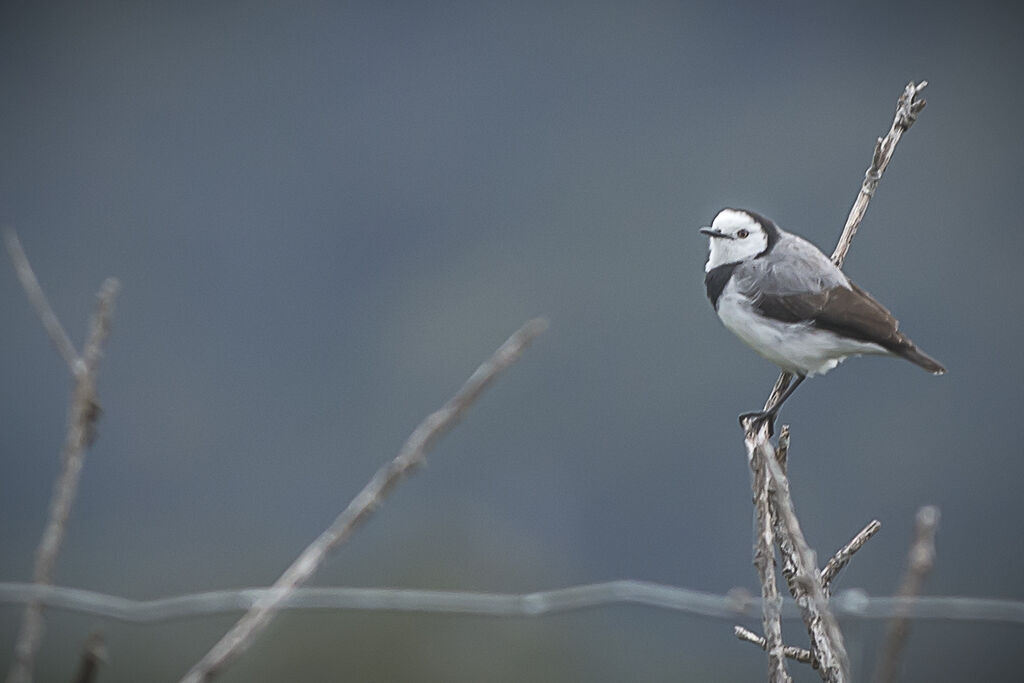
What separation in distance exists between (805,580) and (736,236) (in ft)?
5.52

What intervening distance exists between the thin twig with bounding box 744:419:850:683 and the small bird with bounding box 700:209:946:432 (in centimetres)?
49

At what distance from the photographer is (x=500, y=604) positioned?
3.17ft

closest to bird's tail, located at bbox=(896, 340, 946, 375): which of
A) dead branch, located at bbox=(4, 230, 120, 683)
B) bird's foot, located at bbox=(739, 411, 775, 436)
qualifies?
bird's foot, located at bbox=(739, 411, 775, 436)

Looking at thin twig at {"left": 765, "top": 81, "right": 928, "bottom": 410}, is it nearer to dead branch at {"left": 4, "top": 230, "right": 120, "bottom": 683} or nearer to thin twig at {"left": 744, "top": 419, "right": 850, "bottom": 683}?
thin twig at {"left": 744, "top": 419, "right": 850, "bottom": 683}

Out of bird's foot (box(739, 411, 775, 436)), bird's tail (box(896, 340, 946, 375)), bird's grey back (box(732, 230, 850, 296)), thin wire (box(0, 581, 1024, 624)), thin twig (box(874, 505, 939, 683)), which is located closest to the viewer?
thin twig (box(874, 505, 939, 683))

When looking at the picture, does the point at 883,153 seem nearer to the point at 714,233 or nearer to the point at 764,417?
the point at 764,417

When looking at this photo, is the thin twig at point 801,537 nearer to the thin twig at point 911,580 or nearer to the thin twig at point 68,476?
the thin twig at point 911,580

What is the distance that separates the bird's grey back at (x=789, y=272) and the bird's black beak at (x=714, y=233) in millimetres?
154

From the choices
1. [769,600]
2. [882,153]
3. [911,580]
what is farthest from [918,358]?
[911,580]

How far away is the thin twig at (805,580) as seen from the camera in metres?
0.93

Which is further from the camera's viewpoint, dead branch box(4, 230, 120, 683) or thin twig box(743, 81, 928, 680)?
thin twig box(743, 81, 928, 680)

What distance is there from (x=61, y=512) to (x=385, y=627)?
786 centimetres

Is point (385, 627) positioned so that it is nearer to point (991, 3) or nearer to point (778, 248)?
point (778, 248)

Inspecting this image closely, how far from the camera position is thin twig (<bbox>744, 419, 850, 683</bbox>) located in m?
0.93
